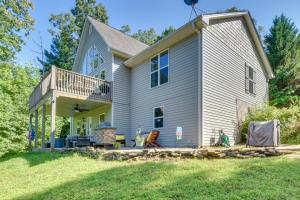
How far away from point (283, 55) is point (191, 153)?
18653 mm

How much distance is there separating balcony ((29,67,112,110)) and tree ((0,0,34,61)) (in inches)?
139

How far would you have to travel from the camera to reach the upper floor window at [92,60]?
15.5m

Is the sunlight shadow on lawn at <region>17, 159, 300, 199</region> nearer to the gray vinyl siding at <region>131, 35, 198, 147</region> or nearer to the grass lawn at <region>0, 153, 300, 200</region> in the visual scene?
the grass lawn at <region>0, 153, 300, 200</region>

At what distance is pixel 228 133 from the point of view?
10.9m

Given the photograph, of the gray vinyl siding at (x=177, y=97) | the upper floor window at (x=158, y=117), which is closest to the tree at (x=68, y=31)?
the gray vinyl siding at (x=177, y=97)

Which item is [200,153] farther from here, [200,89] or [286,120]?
[286,120]

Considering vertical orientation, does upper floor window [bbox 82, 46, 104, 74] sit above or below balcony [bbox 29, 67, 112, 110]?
above

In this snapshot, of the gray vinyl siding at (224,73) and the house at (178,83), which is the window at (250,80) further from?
the gray vinyl siding at (224,73)

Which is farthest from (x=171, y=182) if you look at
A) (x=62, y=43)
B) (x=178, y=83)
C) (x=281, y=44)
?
(x=62, y=43)

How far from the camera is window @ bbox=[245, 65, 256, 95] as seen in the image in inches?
510

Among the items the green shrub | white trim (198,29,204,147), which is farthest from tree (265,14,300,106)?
white trim (198,29,204,147)

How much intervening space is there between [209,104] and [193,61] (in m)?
1.80

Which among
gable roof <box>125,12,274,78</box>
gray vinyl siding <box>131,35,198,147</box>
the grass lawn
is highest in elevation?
gable roof <box>125,12,274,78</box>

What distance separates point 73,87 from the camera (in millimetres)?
11844
